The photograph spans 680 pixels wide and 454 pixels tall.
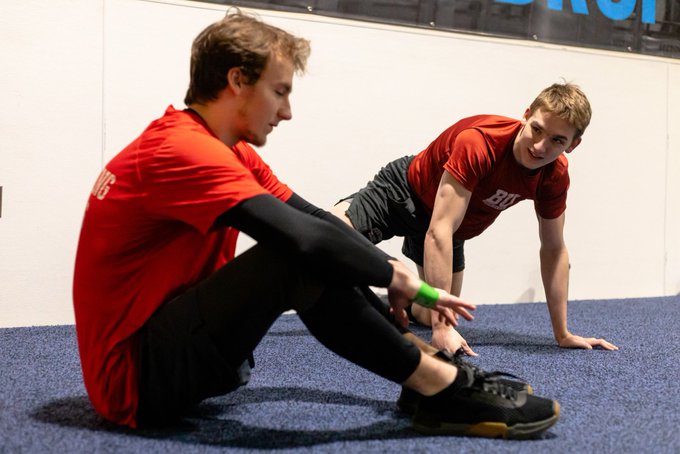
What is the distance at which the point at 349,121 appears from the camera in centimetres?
290

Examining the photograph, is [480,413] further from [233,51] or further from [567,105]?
[567,105]

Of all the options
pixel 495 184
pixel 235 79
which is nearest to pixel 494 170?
pixel 495 184

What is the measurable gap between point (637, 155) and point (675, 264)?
1.96 ft

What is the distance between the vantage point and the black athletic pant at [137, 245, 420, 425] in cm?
114

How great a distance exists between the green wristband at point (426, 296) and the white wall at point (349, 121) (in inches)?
66.2

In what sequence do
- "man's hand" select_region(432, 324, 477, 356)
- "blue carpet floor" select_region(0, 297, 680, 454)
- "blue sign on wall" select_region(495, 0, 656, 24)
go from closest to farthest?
"blue carpet floor" select_region(0, 297, 680, 454) → "man's hand" select_region(432, 324, 477, 356) → "blue sign on wall" select_region(495, 0, 656, 24)

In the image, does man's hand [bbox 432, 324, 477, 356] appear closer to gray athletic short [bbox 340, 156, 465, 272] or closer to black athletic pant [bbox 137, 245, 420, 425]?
gray athletic short [bbox 340, 156, 465, 272]

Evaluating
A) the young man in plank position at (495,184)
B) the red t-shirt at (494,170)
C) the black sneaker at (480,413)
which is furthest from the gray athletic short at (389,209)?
the black sneaker at (480,413)

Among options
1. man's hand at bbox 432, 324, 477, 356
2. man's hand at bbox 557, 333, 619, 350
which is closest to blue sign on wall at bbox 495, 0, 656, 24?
man's hand at bbox 557, 333, 619, 350

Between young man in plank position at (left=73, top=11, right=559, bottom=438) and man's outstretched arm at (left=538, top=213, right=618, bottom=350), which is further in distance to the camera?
man's outstretched arm at (left=538, top=213, right=618, bottom=350)

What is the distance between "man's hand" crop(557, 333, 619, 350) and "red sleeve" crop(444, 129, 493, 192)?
557 mm

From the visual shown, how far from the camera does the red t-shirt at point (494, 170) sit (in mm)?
2010

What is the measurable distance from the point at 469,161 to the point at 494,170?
12cm

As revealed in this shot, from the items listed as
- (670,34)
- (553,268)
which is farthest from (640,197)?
(553,268)
